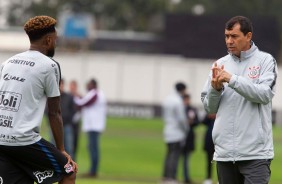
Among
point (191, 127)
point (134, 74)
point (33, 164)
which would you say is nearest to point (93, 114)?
point (191, 127)

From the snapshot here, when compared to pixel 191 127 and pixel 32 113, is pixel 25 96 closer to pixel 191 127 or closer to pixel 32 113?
pixel 32 113

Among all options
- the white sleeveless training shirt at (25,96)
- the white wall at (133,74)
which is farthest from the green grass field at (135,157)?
the white sleeveless training shirt at (25,96)

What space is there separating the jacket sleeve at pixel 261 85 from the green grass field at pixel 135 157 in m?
10.4

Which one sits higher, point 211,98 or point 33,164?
point 211,98

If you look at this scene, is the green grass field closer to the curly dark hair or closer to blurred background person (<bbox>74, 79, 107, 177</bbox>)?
blurred background person (<bbox>74, 79, 107, 177</bbox>)

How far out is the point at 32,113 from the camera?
28.3 ft

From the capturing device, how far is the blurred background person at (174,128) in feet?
63.4

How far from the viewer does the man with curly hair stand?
28.3 ft

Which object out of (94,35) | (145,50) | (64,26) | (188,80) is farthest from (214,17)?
(94,35)

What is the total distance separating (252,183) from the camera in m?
8.84

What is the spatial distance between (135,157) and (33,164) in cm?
1893

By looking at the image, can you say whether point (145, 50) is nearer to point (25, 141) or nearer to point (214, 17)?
point (214, 17)

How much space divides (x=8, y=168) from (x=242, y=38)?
2.52 meters

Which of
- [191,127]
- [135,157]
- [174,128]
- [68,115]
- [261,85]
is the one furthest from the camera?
[135,157]
